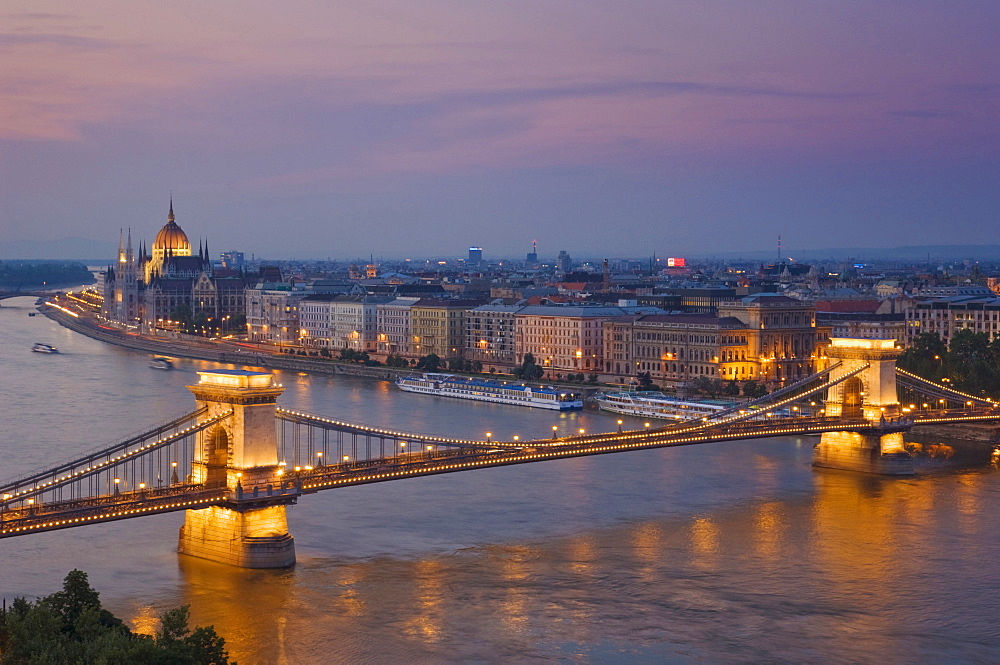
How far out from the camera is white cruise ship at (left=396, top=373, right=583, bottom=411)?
40.5 metres

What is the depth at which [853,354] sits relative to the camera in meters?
31.7

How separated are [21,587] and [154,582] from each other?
1485mm

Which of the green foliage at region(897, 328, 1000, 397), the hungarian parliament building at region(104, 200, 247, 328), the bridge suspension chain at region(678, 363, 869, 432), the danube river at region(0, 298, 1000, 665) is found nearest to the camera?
the danube river at region(0, 298, 1000, 665)

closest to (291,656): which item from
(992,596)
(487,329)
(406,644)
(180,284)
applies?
(406,644)

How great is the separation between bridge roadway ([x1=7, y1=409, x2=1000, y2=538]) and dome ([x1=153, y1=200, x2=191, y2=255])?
64.7 m

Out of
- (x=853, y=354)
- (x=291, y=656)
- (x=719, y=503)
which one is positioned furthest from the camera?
(x=853, y=354)

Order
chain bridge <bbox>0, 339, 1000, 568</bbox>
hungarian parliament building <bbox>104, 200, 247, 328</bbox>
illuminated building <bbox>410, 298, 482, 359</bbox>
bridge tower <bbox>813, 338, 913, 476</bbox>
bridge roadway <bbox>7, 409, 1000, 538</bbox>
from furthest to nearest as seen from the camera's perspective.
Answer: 1. hungarian parliament building <bbox>104, 200, 247, 328</bbox>
2. illuminated building <bbox>410, 298, 482, 359</bbox>
3. bridge tower <bbox>813, 338, 913, 476</bbox>
4. chain bridge <bbox>0, 339, 1000, 568</bbox>
5. bridge roadway <bbox>7, 409, 1000, 538</bbox>

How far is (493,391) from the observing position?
4197 cm

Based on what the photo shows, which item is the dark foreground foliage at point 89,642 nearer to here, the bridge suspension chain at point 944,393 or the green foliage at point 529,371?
the bridge suspension chain at point 944,393

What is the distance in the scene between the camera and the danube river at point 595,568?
A: 55.7 feet

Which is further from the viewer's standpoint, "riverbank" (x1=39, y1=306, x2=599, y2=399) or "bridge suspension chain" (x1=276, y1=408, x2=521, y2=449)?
"riverbank" (x1=39, y1=306, x2=599, y2=399)

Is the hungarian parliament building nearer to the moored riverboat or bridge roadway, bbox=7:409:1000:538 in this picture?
the moored riverboat

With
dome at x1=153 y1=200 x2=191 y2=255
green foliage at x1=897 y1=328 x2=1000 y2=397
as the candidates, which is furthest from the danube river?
dome at x1=153 y1=200 x2=191 y2=255

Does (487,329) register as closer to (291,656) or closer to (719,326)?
(719,326)
